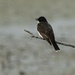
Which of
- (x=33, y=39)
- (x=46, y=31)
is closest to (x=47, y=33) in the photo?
(x=46, y=31)

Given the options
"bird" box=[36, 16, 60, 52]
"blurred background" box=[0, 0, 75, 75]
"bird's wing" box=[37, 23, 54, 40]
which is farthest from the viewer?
"blurred background" box=[0, 0, 75, 75]

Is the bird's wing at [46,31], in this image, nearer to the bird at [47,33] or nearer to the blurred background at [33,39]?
the bird at [47,33]

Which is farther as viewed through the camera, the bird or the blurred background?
the blurred background

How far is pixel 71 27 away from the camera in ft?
46.3

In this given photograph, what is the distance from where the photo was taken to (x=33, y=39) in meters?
13.1

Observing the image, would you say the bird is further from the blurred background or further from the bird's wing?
the blurred background

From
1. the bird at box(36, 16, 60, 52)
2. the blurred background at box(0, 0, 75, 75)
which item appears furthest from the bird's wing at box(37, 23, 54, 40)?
the blurred background at box(0, 0, 75, 75)

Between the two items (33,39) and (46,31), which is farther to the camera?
(33,39)

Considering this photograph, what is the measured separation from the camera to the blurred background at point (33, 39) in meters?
10.0

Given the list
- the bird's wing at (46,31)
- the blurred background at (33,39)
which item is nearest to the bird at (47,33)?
the bird's wing at (46,31)

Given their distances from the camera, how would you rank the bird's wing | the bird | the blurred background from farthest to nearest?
the blurred background < the bird's wing < the bird

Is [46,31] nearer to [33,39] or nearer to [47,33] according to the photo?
[47,33]

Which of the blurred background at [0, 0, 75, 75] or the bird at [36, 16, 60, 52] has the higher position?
the bird at [36, 16, 60, 52]

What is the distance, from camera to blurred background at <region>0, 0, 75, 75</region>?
10.0m
